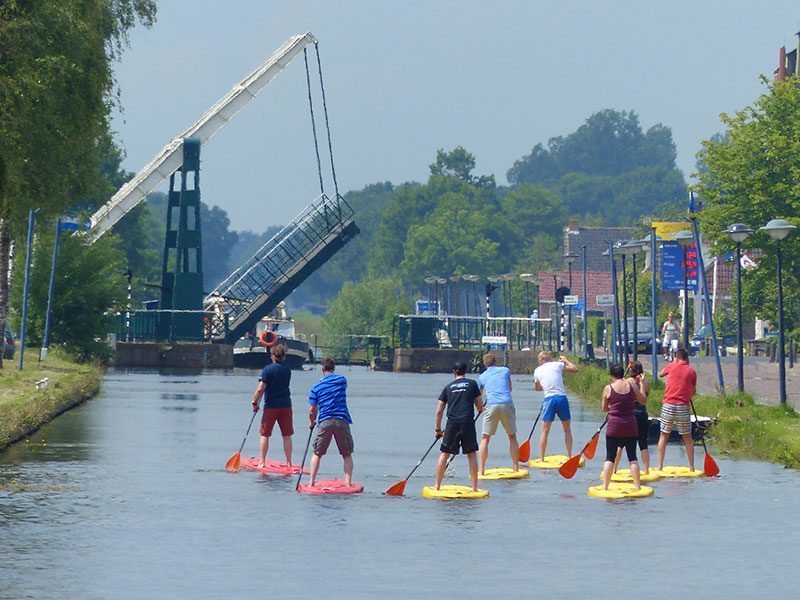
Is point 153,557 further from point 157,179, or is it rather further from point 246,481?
point 157,179

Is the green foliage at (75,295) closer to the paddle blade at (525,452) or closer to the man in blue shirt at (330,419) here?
the paddle blade at (525,452)

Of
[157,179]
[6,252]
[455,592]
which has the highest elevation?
[157,179]

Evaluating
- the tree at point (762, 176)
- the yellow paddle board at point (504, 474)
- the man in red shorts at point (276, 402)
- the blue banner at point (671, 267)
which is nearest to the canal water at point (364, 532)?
the yellow paddle board at point (504, 474)

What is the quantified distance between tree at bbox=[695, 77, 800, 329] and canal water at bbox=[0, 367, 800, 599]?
29529 mm

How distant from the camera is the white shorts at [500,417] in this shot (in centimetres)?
2267

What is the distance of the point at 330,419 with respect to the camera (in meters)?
20.8

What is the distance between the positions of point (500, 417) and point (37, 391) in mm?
13991

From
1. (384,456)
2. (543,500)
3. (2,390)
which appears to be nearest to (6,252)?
(2,390)

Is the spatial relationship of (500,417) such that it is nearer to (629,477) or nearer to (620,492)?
(629,477)

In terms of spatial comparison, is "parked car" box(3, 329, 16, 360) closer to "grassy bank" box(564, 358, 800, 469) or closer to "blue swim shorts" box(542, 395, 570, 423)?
"grassy bank" box(564, 358, 800, 469)

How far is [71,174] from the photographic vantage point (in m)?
31.4

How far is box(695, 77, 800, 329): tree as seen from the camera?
55.9 m

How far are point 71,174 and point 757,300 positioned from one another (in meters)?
37.8

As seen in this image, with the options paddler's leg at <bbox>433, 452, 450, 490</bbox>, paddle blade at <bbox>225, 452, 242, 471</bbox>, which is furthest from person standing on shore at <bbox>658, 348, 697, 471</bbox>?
paddle blade at <bbox>225, 452, 242, 471</bbox>
